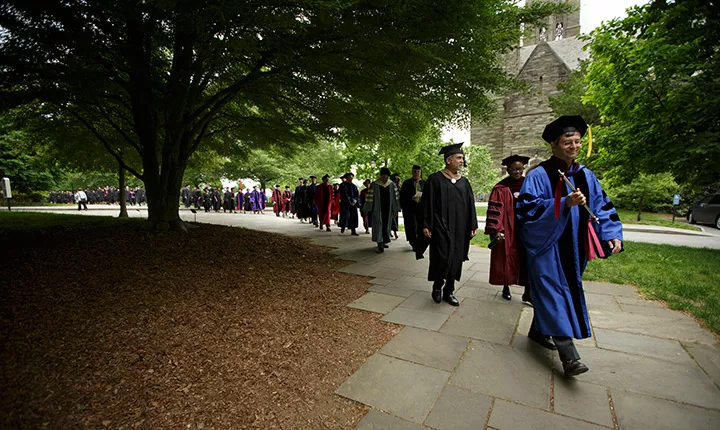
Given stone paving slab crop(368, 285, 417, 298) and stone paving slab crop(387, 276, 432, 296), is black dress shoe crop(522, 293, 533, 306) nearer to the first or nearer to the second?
stone paving slab crop(387, 276, 432, 296)

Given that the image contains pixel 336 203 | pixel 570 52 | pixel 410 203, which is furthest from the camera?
pixel 570 52

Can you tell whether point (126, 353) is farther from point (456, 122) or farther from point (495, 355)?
point (456, 122)

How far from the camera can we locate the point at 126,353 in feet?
8.14

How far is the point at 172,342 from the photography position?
2.71 m

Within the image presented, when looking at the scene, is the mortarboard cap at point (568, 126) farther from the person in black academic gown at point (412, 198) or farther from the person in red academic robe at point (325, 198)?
the person in red academic robe at point (325, 198)

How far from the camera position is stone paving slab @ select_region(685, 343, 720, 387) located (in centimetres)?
249

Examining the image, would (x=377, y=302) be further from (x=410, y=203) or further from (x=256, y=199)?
(x=256, y=199)

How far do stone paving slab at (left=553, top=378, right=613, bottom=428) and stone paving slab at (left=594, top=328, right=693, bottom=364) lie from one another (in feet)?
2.98

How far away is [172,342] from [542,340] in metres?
3.39

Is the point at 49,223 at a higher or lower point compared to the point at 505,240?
lower

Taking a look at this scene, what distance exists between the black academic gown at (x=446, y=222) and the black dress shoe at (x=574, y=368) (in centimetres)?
165

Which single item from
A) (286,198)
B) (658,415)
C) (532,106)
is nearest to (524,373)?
(658,415)

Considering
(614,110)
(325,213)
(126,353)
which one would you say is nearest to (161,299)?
(126,353)

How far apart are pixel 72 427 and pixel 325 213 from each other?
389 inches
